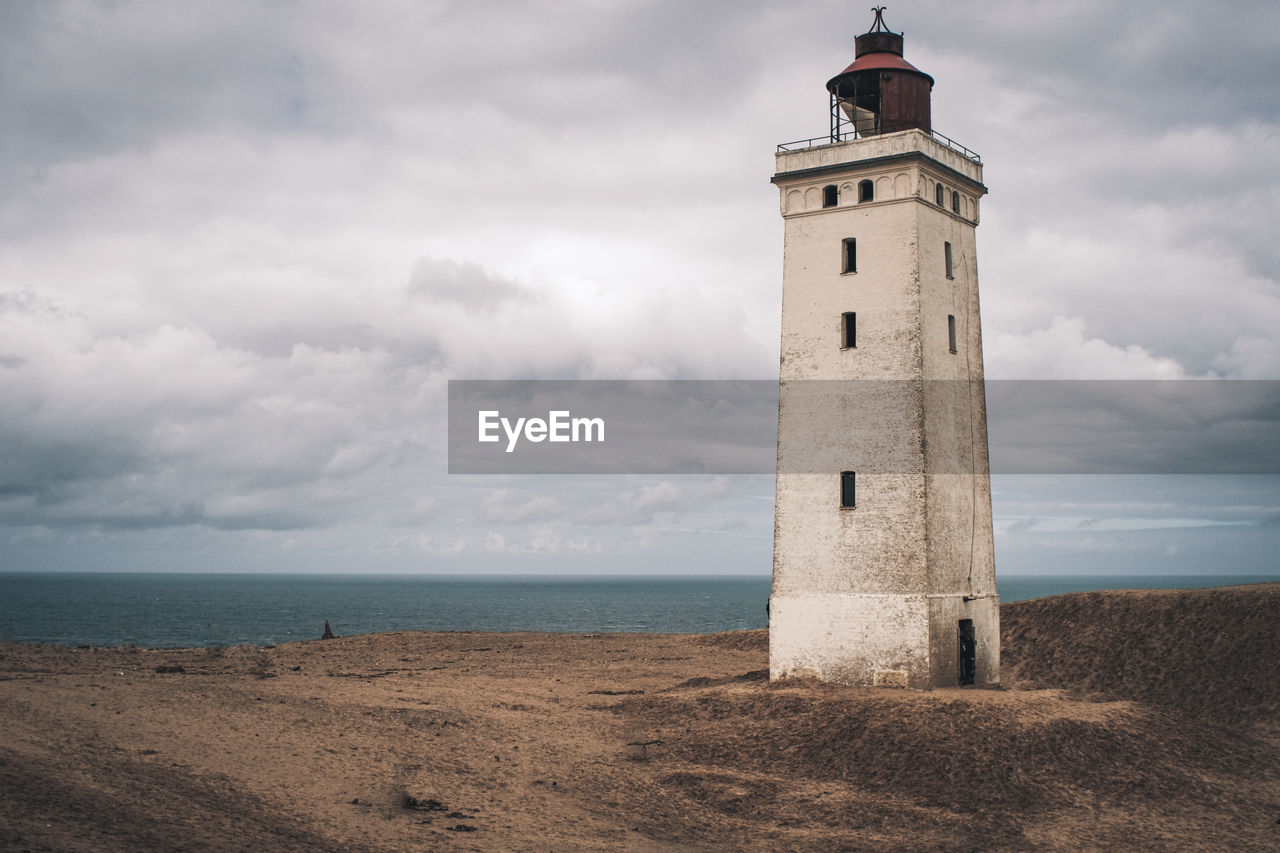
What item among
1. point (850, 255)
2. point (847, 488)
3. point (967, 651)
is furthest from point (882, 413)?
point (967, 651)

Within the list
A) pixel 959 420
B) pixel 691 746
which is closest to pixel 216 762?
pixel 691 746

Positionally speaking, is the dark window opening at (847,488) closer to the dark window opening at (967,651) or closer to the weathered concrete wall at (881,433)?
the weathered concrete wall at (881,433)

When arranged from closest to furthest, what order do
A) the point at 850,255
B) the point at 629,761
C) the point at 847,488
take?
the point at 629,761 < the point at 847,488 < the point at 850,255

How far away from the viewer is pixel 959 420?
88.7 ft

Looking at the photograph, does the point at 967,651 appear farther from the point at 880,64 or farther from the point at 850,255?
the point at 880,64

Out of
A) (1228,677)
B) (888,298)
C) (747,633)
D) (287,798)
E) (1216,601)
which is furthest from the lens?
(747,633)

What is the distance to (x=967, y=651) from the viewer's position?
2673 cm

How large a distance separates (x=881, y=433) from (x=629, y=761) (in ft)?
33.3

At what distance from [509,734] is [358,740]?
336 centimetres

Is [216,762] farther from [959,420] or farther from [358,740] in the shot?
[959,420]

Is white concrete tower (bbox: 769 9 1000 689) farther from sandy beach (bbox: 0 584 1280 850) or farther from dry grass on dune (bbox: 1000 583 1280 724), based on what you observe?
dry grass on dune (bbox: 1000 583 1280 724)

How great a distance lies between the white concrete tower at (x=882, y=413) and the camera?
25.4m

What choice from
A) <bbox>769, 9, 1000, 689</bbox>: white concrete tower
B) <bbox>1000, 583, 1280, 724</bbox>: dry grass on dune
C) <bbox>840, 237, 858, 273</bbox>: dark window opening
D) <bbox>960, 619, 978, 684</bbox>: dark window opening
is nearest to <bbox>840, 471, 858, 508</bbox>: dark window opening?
<bbox>769, 9, 1000, 689</bbox>: white concrete tower

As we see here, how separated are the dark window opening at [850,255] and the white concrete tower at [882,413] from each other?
42mm
